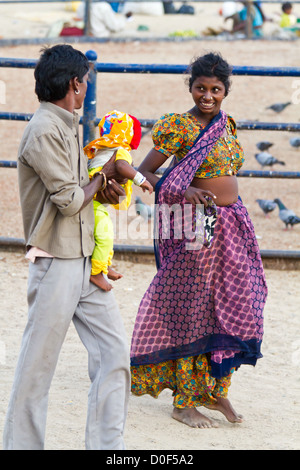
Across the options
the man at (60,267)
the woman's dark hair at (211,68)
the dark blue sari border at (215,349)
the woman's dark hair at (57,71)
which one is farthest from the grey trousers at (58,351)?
the woman's dark hair at (211,68)

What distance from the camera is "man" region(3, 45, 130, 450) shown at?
299 centimetres

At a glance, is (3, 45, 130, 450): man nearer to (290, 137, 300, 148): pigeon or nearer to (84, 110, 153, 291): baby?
(84, 110, 153, 291): baby

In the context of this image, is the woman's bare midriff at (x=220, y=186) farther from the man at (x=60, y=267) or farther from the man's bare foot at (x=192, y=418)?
the man's bare foot at (x=192, y=418)

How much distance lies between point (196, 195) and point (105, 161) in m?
0.56

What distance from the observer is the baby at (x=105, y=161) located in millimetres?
3168

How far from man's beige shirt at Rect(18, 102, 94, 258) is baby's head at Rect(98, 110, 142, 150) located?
0.41ft

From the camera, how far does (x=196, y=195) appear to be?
3.69 metres

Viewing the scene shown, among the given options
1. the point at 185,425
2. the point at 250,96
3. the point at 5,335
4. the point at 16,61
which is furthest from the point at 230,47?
the point at 185,425

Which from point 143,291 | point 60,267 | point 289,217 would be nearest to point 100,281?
point 60,267

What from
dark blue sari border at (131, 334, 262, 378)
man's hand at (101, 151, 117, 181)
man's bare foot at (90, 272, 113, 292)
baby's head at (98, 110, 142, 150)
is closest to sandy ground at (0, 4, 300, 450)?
dark blue sari border at (131, 334, 262, 378)

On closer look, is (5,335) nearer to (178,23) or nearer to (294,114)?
(294,114)

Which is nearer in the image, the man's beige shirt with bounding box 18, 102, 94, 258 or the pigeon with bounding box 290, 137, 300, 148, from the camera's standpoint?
the man's beige shirt with bounding box 18, 102, 94, 258
